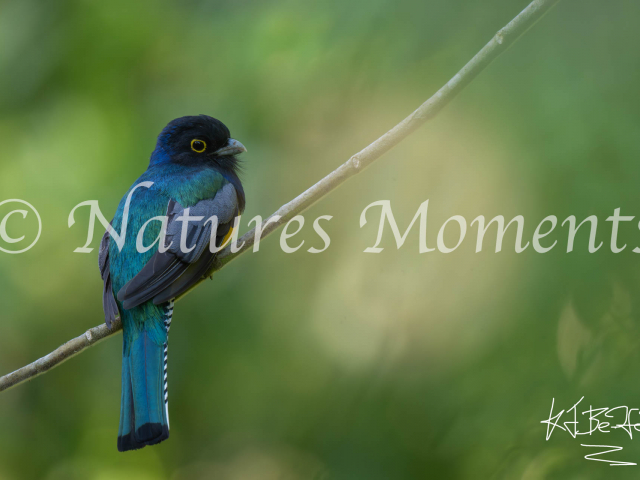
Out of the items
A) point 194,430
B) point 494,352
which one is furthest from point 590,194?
point 194,430

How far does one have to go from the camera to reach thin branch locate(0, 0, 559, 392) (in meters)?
A: 2.35

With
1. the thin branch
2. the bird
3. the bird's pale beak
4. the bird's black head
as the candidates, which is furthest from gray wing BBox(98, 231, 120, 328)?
the bird's pale beak

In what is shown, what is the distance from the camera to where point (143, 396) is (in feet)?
9.27

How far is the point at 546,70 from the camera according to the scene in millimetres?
3637

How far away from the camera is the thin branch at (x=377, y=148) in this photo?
2.35 metres

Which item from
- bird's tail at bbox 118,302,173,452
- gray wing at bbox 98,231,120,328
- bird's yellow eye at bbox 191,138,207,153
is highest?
bird's yellow eye at bbox 191,138,207,153

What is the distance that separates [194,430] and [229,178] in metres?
1.75

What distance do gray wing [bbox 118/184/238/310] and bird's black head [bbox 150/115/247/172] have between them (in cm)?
58

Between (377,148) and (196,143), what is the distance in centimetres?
165

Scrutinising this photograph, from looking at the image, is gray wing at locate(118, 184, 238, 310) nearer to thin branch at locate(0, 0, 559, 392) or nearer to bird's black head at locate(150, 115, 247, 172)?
thin branch at locate(0, 0, 559, 392)
